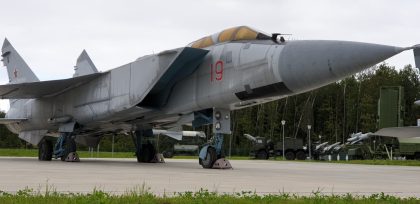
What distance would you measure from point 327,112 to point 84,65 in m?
45.1

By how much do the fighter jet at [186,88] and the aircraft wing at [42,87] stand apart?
1.1 inches

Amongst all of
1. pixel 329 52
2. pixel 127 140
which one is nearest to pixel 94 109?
pixel 329 52

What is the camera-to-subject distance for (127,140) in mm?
61531

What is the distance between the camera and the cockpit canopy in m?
11.8

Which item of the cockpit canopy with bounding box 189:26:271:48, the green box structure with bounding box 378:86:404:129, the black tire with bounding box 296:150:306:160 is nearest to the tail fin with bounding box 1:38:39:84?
the cockpit canopy with bounding box 189:26:271:48

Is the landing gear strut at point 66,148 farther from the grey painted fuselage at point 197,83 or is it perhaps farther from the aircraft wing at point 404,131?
the aircraft wing at point 404,131

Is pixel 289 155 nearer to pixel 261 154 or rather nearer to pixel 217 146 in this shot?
pixel 261 154

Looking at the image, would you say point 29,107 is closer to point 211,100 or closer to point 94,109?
point 94,109

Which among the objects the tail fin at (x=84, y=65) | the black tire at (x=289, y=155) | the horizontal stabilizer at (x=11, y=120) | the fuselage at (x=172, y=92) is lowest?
the black tire at (x=289, y=155)

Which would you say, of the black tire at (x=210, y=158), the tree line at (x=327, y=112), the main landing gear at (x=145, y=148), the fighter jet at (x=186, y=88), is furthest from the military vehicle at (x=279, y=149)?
the black tire at (x=210, y=158)

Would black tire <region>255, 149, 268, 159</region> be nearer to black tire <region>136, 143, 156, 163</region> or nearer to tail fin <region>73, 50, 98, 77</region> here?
tail fin <region>73, 50, 98, 77</region>

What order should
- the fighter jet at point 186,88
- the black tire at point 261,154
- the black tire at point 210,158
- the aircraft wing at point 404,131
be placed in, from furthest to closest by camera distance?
the black tire at point 261,154 < the aircraft wing at point 404,131 < the black tire at point 210,158 < the fighter jet at point 186,88

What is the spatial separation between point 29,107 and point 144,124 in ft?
15.8

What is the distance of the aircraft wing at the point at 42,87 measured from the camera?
1550 centimetres
